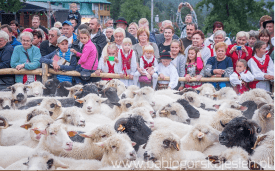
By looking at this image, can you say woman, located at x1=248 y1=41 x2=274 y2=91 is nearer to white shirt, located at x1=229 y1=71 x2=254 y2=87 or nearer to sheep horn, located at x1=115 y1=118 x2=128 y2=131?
white shirt, located at x1=229 y1=71 x2=254 y2=87

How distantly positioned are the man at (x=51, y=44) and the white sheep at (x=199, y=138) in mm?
4854

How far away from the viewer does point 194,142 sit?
384 centimetres

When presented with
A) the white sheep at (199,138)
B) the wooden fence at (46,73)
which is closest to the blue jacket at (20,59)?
the wooden fence at (46,73)

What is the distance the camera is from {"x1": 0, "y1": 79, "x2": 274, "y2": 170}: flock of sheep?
9.98 ft

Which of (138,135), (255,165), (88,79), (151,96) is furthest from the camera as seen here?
(88,79)

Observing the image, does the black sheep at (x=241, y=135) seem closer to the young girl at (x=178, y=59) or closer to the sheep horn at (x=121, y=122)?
the sheep horn at (x=121, y=122)

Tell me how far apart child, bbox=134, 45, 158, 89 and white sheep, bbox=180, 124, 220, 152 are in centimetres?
288

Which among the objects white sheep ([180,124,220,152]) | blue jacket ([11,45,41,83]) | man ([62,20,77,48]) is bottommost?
white sheep ([180,124,220,152])

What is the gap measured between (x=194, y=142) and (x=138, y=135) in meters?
0.72

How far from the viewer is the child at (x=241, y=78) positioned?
6.68 metres

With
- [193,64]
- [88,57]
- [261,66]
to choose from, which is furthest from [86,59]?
[261,66]

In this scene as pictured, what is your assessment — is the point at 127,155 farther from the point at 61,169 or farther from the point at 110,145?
the point at 61,169

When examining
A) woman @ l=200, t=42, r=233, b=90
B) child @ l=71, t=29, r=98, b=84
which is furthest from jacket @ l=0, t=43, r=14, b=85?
woman @ l=200, t=42, r=233, b=90

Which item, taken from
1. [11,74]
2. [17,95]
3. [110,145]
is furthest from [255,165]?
[11,74]
